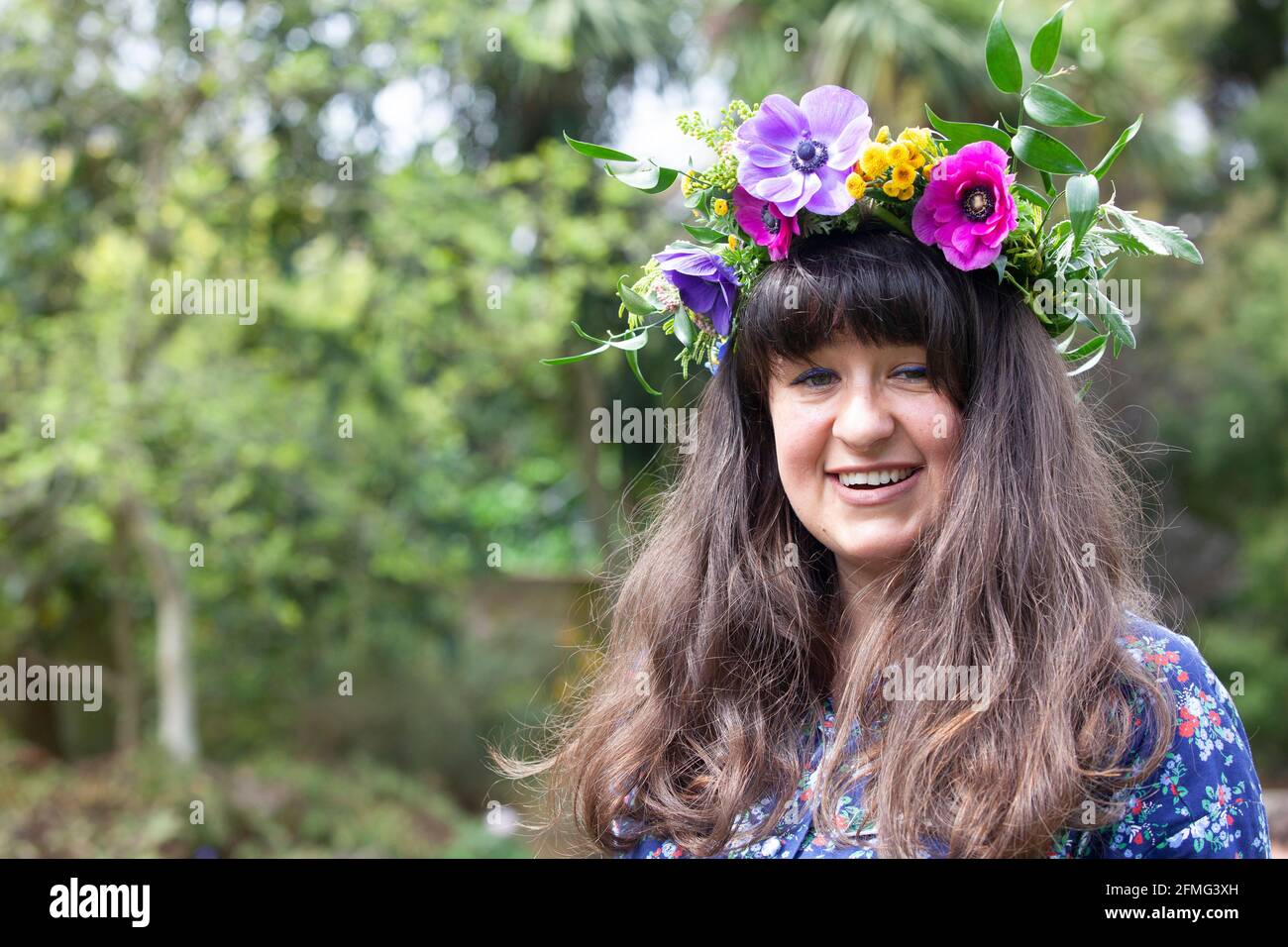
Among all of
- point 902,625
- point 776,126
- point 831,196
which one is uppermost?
point 776,126

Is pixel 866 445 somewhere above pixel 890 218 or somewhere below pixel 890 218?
below

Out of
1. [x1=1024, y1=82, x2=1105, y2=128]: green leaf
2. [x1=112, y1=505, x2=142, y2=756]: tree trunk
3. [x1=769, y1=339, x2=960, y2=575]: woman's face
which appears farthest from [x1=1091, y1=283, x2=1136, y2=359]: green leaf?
[x1=112, y1=505, x2=142, y2=756]: tree trunk

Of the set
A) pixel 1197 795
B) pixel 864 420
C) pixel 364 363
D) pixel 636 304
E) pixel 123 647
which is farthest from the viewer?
pixel 123 647

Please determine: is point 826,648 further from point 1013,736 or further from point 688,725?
point 1013,736

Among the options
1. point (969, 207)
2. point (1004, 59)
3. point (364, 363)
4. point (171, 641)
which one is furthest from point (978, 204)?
point (171, 641)

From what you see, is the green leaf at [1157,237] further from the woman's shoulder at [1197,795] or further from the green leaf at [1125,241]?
the woman's shoulder at [1197,795]

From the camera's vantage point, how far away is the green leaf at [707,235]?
1.88 metres

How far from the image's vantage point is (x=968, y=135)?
5.79 ft

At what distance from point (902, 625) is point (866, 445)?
25 centimetres

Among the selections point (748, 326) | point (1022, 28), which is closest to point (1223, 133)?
point (1022, 28)

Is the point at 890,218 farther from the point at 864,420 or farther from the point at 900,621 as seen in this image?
the point at 900,621

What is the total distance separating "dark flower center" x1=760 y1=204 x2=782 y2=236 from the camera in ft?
5.80

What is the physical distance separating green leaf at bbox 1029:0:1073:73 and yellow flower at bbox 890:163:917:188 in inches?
8.9

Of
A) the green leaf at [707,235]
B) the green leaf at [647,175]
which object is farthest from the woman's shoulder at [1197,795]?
the green leaf at [647,175]
